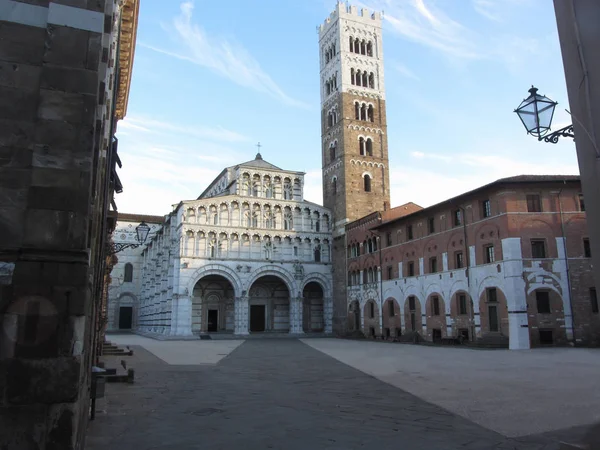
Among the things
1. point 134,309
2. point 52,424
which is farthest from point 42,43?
point 134,309

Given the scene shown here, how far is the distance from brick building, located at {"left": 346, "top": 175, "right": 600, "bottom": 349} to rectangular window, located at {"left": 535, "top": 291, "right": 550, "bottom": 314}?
47mm

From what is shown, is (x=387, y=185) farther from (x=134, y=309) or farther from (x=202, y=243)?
(x=134, y=309)

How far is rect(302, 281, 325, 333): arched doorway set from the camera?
156 feet

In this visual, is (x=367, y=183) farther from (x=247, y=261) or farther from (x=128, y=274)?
(x=128, y=274)

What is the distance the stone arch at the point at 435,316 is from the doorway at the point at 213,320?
21793mm

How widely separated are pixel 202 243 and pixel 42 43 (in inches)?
1473

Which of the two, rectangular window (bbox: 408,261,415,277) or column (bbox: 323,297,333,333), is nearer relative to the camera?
rectangular window (bbox: 408,261,415,277)

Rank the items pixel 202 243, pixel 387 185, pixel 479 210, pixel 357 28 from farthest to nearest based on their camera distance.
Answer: pixel 357 28
pixel 387 185
pixel 202 243
pixel 479 210

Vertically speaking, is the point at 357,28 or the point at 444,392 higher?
the point at 357,28

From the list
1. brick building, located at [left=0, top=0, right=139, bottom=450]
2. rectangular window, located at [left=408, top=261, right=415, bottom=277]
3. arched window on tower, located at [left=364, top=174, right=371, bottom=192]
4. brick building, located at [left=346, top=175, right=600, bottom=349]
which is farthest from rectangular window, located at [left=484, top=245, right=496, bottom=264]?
brick building, located at [left=0, top=0, right=139, bottom=450]

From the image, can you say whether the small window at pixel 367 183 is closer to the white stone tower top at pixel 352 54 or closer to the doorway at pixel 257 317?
the white stone tower top at pixel 352 54

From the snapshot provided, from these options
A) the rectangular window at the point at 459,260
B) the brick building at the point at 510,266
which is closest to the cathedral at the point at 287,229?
the brick building at the point at 510,266

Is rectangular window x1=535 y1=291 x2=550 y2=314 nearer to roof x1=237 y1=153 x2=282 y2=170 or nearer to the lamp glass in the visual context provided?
the lamp glass

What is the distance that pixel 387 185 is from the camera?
46812 mm
